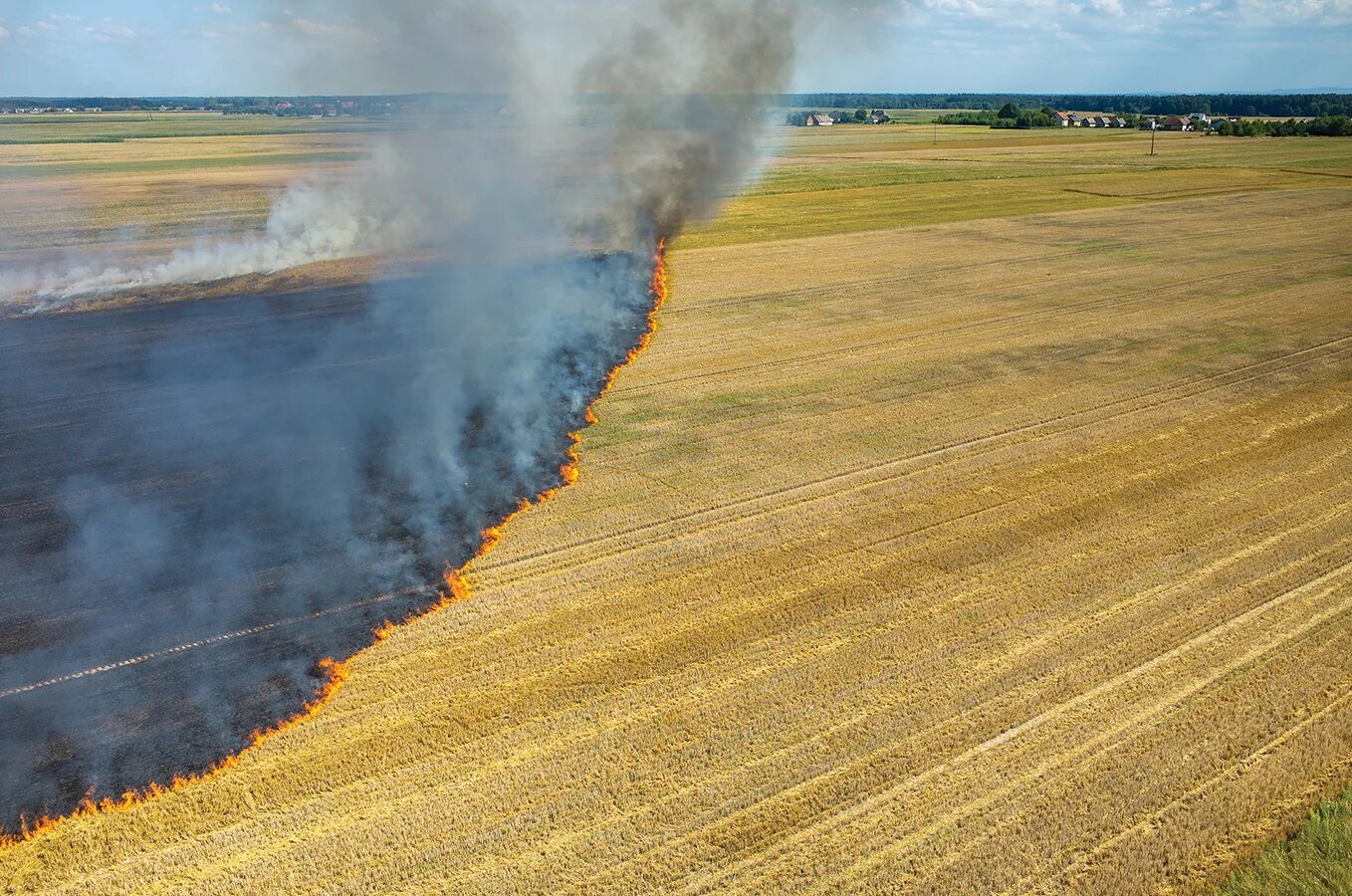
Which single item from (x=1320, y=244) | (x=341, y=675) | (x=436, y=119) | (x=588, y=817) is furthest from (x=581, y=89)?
(x=1320, y=244)

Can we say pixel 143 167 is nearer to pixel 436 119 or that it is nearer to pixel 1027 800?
pixel 436 119

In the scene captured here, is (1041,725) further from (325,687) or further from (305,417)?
(305,417)

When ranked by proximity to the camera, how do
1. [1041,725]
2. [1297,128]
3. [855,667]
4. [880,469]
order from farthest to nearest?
1. [1297,128]
2. [880,469]
3. [855,667]
4. [1041,725]

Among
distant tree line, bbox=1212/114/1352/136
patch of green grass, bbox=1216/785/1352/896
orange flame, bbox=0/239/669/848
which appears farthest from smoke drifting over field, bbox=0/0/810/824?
distant tree line, bbox=1212/114/1352/136

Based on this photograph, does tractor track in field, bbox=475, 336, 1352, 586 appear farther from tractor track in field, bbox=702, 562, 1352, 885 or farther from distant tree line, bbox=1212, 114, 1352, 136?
distant tree line, bbox=1212, 114, 1352, 136

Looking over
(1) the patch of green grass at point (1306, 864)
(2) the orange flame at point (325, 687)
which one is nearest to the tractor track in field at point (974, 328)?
(2) the orange flame at point (325, 687)

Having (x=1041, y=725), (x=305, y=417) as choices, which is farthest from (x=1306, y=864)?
(x=305, y=417)

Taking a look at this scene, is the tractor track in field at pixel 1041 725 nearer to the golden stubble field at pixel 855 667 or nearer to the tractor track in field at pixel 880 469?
the golden stubble field at pixel 855 667
